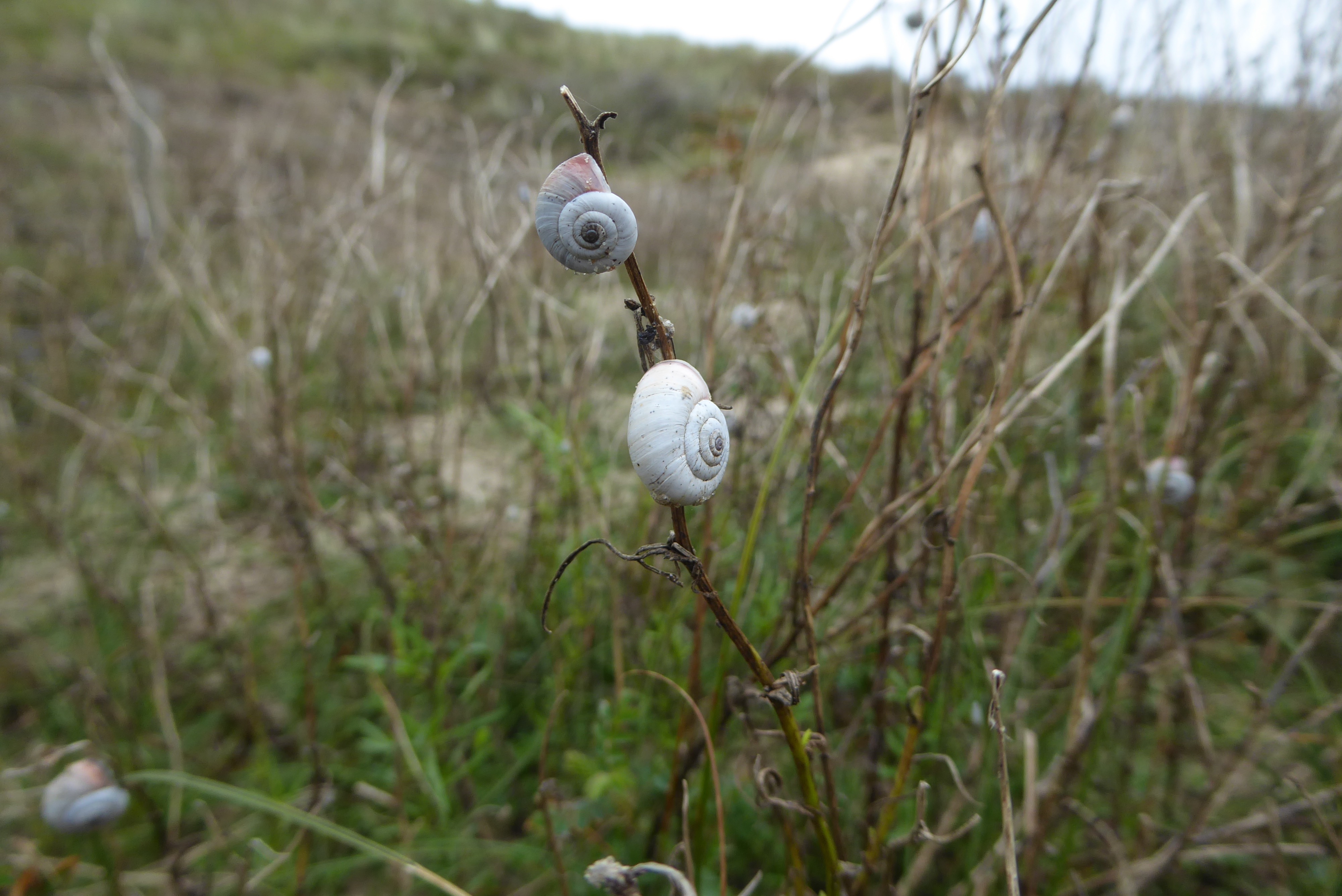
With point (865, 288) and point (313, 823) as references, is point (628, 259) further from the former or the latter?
point (313, 823)

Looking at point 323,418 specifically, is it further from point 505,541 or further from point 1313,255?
point 1313,255

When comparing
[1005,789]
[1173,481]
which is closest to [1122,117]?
[1173,481]

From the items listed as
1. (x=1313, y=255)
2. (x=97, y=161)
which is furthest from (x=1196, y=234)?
(x=97, y=161)

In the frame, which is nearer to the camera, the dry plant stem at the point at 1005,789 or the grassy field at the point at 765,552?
the dry plant stem at the point at 1005,789

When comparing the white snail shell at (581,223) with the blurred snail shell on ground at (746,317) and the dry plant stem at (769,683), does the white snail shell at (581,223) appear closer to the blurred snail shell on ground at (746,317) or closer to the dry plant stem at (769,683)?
the dry plant stem at (769,683)

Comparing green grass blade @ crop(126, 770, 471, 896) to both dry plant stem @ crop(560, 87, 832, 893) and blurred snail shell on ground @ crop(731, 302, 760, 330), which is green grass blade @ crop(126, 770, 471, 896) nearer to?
dry plant stem @ crop(560, 87, 832, 893)

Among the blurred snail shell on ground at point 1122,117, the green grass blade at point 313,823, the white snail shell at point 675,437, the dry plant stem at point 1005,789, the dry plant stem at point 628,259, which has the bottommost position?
the green grass blade at point 313,823

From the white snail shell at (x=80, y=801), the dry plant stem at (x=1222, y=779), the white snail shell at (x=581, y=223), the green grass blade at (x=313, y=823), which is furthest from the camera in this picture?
the white snail shell at (x=80, y=801)

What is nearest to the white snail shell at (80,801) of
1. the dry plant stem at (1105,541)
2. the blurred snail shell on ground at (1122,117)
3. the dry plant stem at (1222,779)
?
the dry plant stem at (1105,541)

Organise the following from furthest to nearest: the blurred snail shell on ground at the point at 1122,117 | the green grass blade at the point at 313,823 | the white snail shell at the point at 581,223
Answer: the blurred snail shell on ground at the point at 1122,117 → the green grass blade at the point at 313,823 → the white snail shell at the point at 581,223
